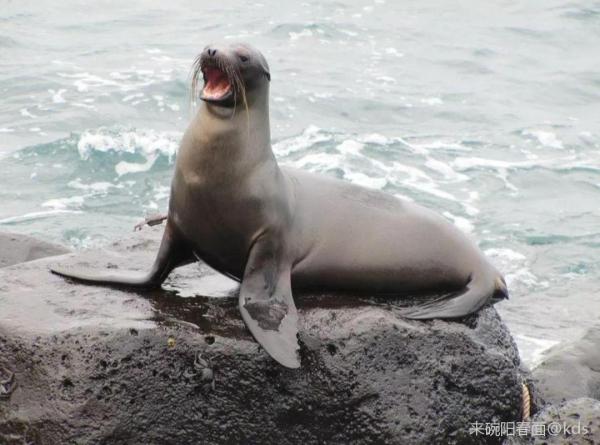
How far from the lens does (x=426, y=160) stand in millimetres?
14219

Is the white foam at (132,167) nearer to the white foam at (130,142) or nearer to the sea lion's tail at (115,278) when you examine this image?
the white foam at (130,142)

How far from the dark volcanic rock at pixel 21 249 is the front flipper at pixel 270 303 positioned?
3.02 metres

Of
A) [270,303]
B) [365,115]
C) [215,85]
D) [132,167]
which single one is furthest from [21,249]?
[365,115]

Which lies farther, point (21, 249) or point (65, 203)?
point (65, 203)

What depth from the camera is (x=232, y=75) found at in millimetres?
5051

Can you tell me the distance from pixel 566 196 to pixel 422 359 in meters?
8.93

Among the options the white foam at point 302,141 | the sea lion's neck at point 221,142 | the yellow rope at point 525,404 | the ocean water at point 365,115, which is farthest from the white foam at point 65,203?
the yellow rope at point 525,404

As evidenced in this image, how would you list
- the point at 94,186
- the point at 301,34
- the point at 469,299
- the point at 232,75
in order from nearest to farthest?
the point at 232,75
the point at 469,299
the point at 94,186
the point at 301,34

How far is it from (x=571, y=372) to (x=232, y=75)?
11.6 feet

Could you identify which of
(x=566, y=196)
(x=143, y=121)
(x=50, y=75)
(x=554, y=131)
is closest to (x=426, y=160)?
(x=566, y=196)

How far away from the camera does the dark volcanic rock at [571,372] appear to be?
271 inches

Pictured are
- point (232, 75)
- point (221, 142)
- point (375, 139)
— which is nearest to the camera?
point (232, 75)

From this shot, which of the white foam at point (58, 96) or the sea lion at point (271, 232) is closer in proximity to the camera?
the sea lion at point (271, 232)

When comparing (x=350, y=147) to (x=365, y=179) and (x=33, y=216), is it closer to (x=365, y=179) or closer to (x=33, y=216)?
(x=365, y=179)
